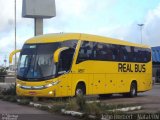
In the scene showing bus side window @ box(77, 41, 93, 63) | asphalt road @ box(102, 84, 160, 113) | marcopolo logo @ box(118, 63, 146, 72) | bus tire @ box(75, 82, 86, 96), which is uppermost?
bus side window @ box(77, 41, 93, 63)

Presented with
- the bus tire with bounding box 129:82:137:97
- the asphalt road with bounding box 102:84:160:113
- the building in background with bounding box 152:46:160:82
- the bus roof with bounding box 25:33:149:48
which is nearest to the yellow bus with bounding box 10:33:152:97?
the bus roof with bounding box 25:33:149:48

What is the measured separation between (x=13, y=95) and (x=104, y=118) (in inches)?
473

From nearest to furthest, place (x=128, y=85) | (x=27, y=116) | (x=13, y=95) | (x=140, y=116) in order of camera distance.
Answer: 1. (x=140, y=116)
2. (x=27, y=116)
3. (x=13, y=95)
4. (x=128, y=85)

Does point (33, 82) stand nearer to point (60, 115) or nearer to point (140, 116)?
point (60, 115)

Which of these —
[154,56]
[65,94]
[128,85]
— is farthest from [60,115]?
[154,56]

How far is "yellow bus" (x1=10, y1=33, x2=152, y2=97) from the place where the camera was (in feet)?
71.9

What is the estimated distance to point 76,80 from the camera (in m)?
22.8

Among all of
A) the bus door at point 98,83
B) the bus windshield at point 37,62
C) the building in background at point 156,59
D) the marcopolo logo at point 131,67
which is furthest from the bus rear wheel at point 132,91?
the building in background at point 156,59

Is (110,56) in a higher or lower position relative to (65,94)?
higher

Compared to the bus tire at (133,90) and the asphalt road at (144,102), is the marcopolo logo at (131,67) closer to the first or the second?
the bus tire at (133,90)

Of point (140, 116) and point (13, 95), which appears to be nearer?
point (140, 116)

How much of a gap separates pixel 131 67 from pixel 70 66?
6392 millimetres

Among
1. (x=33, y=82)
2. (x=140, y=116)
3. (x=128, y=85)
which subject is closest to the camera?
(x=140, y=116)

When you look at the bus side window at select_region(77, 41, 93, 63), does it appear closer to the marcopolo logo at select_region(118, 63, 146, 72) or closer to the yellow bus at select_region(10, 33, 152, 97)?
the yellow bus at select_region(10, 33, 152, 97)
